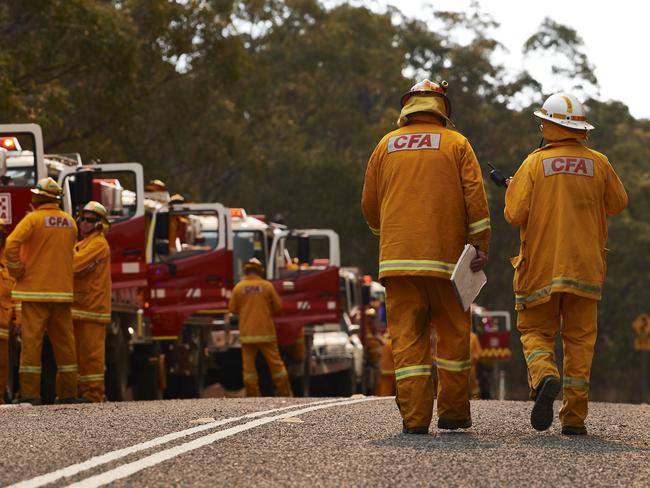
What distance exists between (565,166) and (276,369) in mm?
11419

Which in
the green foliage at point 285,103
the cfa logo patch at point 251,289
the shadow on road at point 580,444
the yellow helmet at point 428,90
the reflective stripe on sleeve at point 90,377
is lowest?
the shadow on road at point 580,444

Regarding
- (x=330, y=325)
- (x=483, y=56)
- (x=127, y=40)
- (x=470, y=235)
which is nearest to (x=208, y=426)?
(x=470, y=235)

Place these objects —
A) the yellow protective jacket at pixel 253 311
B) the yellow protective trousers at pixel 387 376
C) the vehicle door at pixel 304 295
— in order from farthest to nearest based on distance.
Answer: the yellow protective trousers at pixel 387 376, the vehicle door at pixel 304 295, the yellow protective jacket at pixel 253 311

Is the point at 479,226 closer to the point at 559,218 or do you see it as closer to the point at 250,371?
the point at 559,218

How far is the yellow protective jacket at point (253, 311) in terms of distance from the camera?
21.0 metres

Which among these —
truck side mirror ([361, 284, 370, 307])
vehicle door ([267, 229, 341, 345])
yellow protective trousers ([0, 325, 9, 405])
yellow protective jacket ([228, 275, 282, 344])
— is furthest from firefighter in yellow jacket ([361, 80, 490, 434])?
truck side mirror ([361, 284, 370, 307])

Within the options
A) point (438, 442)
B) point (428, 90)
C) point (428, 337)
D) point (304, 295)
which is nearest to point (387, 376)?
point (304, 295)

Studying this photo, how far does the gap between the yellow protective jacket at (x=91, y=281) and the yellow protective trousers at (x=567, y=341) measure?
20.0ft

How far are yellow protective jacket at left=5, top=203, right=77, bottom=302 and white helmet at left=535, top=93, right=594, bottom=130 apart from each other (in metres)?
5.61

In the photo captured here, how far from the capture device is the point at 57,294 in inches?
568

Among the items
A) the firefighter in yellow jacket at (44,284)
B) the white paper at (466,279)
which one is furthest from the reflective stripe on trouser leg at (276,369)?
the white paper at (466,279)

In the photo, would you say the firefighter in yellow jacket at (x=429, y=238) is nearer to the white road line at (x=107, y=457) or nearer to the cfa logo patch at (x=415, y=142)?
the cfa logo patch at (x=415, y=142)

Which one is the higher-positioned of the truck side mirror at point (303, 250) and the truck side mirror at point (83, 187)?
the truck side mirror at point (83, 187)

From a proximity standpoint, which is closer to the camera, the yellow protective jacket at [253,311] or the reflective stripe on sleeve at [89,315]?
the reflective stripe on sleeve at [89,315]
